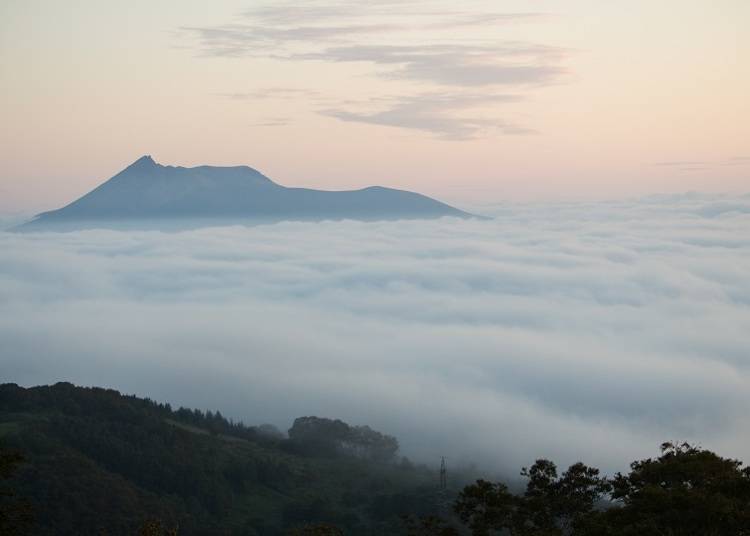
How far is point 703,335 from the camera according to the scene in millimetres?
191250

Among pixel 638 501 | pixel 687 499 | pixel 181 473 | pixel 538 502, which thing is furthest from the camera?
pixel 181 473

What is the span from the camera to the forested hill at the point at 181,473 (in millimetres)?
85812

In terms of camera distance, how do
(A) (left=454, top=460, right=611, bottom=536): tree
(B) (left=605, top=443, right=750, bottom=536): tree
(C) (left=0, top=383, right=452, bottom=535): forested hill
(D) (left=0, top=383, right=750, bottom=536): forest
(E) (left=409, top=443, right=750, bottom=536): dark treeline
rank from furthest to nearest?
(C) (left=0, top=383, right=452, bottom=535): forested hill < (D) (left=0, top=383, right=750, bottom=536): forest < (A) (left=454, top=460, right=611, bottom=536): tree < (E) (left=409, top=443, right=750, bottom=536): dark treeline < (B) (left=605, top=443, right=750, bottom=536): tree

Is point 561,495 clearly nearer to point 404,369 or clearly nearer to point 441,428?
point 441,428

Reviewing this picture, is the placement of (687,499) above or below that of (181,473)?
above

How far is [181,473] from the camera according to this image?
335ft

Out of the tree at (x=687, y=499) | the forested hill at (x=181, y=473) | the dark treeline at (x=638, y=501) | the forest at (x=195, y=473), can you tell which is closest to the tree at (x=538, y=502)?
the dark treeline at (x=638, y=501)

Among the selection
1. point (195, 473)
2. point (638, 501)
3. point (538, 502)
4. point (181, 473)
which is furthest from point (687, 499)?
point (181, 473)

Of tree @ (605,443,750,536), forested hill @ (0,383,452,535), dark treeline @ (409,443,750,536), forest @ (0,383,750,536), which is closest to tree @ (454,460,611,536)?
dark treeline @ (409,443,750,536)

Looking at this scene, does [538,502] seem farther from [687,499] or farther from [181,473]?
[181,473]

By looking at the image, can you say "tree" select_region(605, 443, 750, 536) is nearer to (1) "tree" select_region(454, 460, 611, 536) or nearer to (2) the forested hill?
(1) "tree" select_region(454, 460, 611, 536)

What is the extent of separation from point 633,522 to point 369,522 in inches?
2903

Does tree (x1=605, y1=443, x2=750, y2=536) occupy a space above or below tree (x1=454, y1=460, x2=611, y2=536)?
above

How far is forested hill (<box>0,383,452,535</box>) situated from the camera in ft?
282
